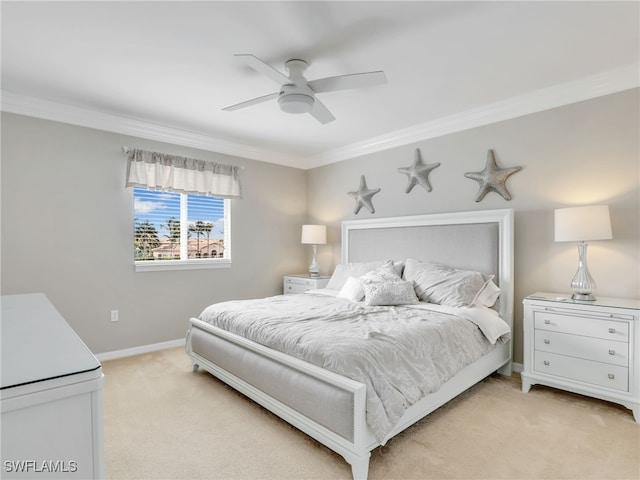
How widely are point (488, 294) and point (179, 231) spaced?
3.51 metres

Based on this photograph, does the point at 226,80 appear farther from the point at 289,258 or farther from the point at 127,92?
the point at 289,258

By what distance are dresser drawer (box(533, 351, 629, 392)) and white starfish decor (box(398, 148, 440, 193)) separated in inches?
80.2

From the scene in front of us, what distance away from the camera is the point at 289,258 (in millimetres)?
5375

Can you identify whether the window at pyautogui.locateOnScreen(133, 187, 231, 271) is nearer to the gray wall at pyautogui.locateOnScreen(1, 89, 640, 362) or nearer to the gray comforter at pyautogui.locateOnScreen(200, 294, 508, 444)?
the gray wall at pyautogui.locateOnScreen(1, 89, 640, 362)

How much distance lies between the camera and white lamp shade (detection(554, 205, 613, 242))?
2617 mm

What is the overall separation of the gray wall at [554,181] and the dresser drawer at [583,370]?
0.50 meters

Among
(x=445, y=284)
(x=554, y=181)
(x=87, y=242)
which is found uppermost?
(x=554, y=181)

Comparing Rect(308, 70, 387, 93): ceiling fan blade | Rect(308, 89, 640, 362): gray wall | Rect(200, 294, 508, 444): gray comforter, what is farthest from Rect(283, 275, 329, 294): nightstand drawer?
Rect(308, 70, 387, 93): ceiling fan blade

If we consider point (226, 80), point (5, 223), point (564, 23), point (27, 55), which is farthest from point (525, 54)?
point (5, 223)

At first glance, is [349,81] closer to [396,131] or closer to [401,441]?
[396,131]

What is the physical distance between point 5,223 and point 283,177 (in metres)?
3.23

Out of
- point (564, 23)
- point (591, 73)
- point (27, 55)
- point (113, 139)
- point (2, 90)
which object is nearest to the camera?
point (564, 23)

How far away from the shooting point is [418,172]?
408 cm

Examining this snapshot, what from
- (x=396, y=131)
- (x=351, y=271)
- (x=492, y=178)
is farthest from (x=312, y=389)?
(x=396, y=131)
